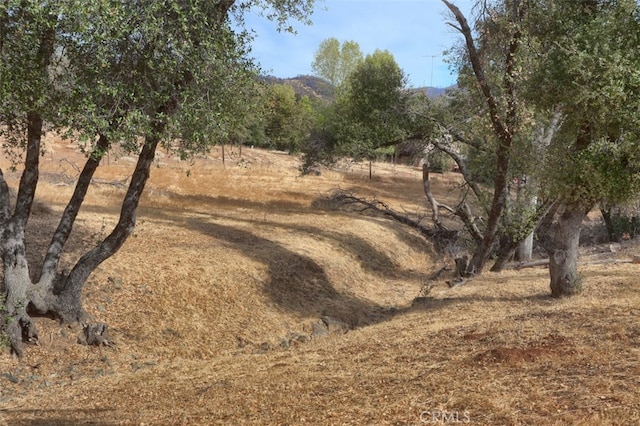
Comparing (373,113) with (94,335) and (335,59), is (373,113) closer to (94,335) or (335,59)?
(94,335)

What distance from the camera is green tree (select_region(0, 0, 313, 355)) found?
336 inches

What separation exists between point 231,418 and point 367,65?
79.5ft

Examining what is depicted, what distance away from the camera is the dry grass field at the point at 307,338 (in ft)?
20.5

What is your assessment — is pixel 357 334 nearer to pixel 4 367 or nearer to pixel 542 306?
pixel 542 306

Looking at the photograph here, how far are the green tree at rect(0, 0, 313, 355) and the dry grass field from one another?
882 millimetres

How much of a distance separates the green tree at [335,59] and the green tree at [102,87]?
6185 cm

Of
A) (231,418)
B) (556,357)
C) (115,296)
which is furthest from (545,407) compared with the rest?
(115,296)

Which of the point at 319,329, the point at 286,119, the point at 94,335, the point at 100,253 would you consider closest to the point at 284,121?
the point at 286,119

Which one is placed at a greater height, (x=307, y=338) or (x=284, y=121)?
(x=284, y=121)

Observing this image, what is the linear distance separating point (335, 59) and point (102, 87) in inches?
2617

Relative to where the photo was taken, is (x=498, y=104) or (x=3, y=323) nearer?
(x=3, y=323)

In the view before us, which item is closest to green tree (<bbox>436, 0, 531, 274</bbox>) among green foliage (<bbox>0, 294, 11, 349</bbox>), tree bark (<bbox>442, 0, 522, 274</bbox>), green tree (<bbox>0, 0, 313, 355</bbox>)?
tree bark (<bbox>442, 0, 522, 274</bbox>)

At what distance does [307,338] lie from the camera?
13.4 metres

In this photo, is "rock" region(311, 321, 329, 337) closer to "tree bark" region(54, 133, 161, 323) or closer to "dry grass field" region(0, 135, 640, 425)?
"dry grass field" region(0, 135, 640, 425)
